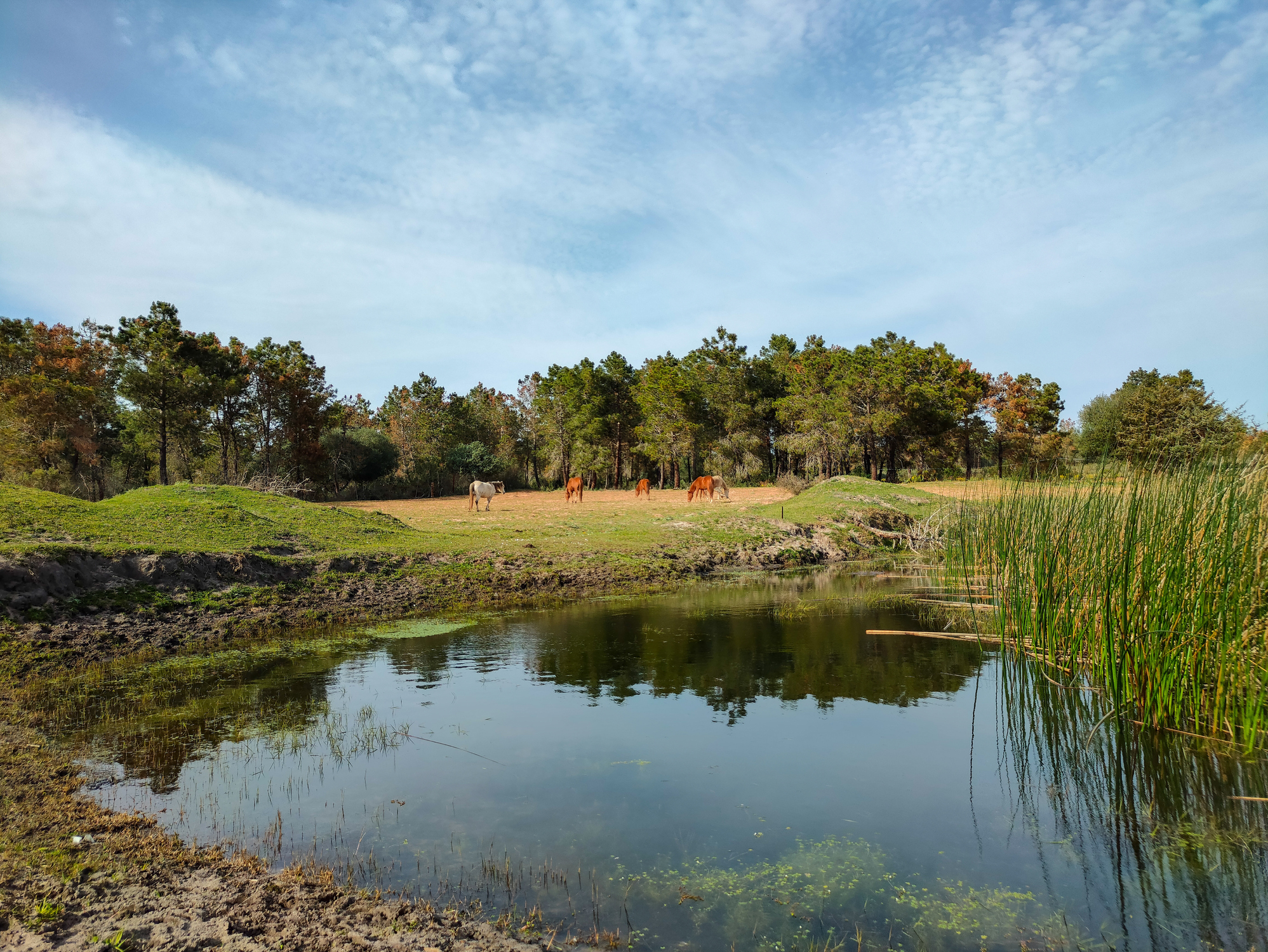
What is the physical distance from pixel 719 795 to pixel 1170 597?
418 cm

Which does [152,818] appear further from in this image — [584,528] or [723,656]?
[584,528]

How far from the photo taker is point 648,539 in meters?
20.6

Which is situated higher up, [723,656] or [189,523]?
[189,523]

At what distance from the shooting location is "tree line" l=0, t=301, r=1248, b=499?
118ft

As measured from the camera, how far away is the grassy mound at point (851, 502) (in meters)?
25.1

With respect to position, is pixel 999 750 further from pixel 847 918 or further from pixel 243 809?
pixel 243 809

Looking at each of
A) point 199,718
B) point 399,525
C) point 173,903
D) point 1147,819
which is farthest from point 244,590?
point 1147,819

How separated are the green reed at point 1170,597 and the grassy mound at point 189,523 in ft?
45.6

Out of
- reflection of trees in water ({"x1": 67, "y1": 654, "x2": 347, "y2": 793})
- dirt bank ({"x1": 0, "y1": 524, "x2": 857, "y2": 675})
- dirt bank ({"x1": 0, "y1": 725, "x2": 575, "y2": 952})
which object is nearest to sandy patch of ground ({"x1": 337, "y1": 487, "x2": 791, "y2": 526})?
dirt bank ({"x1": 0, "y1": 524, "x2": 857, "y2": 675})

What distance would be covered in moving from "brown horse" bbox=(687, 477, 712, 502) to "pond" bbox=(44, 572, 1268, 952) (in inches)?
972

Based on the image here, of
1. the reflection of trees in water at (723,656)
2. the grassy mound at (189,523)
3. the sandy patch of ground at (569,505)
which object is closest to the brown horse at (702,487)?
the sandy patch of ground at (569,505)

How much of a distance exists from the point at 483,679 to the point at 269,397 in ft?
135

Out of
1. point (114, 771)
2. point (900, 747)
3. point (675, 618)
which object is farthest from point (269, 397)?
point (900, 747)

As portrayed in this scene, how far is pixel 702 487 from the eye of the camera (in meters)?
35.2
